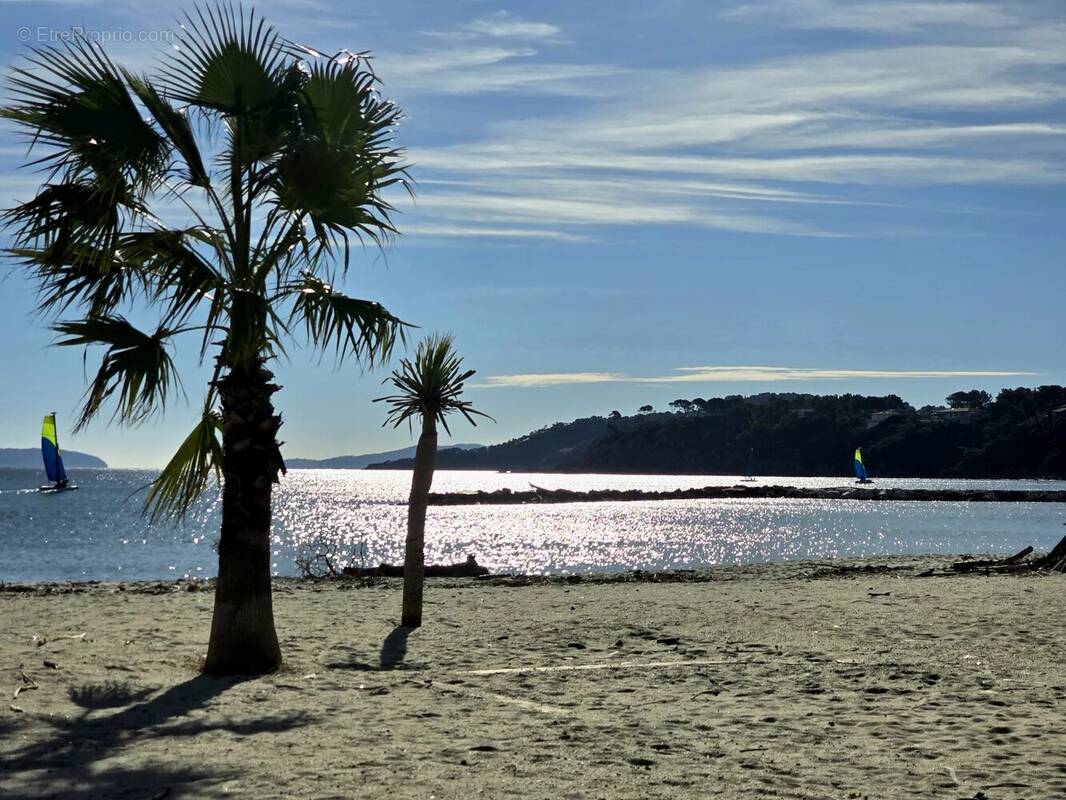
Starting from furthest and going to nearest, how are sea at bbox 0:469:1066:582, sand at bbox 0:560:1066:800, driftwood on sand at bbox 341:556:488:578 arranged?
sea at bbox 0:469:1066:582 → driftwood on sand at bbox 341:556:488:578 → sand at bbox 0:560:1066:800

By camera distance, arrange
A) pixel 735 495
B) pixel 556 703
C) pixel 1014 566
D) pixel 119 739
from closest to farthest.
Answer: pixel 119 739 → pixel 556 703 → pixel 1014 566 → pixel 735 495

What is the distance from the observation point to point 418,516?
14430mm

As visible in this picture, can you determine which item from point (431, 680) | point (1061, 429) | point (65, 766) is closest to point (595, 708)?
point (431, 680)

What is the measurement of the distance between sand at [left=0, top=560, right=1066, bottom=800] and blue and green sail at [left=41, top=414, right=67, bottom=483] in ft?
237

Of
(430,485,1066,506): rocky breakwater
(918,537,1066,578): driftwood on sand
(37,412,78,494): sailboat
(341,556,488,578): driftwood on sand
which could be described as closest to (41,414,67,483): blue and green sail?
(37,412,78,494): sailboat

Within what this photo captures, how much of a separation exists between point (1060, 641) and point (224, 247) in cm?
953

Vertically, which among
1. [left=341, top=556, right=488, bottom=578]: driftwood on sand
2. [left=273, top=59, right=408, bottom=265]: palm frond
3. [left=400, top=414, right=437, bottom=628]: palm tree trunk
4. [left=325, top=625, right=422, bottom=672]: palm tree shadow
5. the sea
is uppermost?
[left=273, top=59, right=408, bottom=265]: palm frond

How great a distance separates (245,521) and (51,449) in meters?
87.3

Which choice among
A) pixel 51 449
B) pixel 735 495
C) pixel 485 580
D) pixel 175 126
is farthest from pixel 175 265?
pixel 735 495

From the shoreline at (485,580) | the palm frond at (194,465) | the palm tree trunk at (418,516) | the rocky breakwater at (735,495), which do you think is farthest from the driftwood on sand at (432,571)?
the rocky breakwater at (735,495)

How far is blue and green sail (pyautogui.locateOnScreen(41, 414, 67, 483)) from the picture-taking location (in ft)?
274

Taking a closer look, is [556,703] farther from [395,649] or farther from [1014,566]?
[1014,566]

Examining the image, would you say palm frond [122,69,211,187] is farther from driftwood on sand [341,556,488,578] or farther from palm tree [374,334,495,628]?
driftwood on sand [341,556,488,578]

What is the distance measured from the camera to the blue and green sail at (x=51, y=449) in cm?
8362
